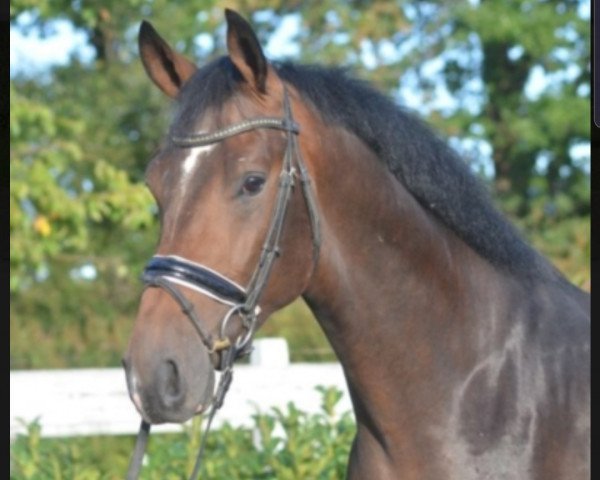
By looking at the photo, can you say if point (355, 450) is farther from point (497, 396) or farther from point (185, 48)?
point (185, 48)

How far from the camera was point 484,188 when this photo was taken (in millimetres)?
3770

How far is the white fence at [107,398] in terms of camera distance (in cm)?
653

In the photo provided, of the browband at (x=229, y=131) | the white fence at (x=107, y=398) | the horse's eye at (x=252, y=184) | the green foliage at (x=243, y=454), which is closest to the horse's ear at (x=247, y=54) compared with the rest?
the browband at (x=229, y=131)

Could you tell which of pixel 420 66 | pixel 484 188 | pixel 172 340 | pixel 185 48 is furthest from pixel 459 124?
pixel 172 340

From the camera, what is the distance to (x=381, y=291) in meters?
3.51

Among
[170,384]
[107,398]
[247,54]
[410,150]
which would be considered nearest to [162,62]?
[247,54]

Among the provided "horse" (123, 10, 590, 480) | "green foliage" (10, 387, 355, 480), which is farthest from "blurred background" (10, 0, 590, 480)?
"horse" (123, 10, 590, 480)

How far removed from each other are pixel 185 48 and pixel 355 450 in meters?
9.67

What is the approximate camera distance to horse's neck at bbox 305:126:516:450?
136 inches

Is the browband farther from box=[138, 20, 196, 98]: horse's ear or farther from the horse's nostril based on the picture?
the horse's nostril

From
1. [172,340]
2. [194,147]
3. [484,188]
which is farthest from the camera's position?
[484,188]

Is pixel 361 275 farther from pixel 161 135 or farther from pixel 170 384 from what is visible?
pixel 161 135

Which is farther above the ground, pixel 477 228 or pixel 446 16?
pixel 446 16

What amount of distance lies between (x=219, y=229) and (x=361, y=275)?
Result: 522 millimetres
